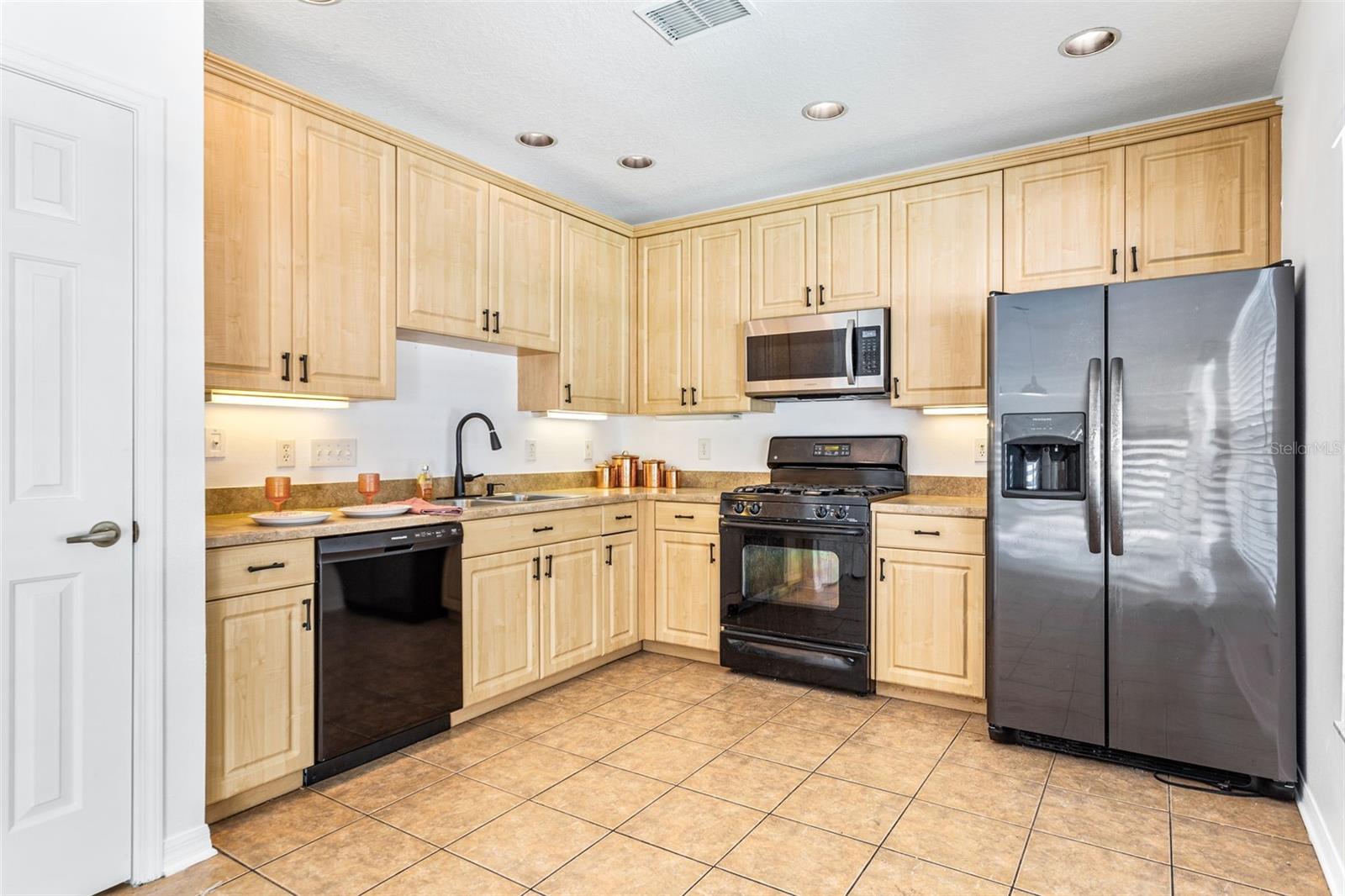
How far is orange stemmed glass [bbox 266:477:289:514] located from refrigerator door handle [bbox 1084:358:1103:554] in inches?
114

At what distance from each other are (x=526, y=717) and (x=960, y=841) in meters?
1.75

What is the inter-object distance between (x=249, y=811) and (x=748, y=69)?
2.97 meters

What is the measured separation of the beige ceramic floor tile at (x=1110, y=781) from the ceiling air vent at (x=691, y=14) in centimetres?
273

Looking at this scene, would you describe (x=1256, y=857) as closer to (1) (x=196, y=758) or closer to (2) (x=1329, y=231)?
(2) (x=1329, y=231)

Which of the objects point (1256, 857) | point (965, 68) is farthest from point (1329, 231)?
point (1256, 857)

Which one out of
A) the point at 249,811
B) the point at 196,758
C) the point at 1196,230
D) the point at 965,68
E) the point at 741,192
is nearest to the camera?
the point at 196,758

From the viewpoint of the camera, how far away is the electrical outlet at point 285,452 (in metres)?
2.87

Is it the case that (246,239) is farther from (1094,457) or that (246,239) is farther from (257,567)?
(1094,457)

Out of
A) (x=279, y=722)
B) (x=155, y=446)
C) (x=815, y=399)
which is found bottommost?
(x=279, y=722)

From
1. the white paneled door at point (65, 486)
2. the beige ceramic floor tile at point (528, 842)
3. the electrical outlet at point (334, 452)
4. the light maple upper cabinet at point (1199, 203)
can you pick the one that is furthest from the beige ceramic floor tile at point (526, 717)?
the light maple upper cabinet at point (1199, 203)

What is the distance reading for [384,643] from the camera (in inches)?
104

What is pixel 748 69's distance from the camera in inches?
105

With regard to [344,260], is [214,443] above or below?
below

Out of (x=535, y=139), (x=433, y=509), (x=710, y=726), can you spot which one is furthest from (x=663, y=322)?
(x=710, y=726)
